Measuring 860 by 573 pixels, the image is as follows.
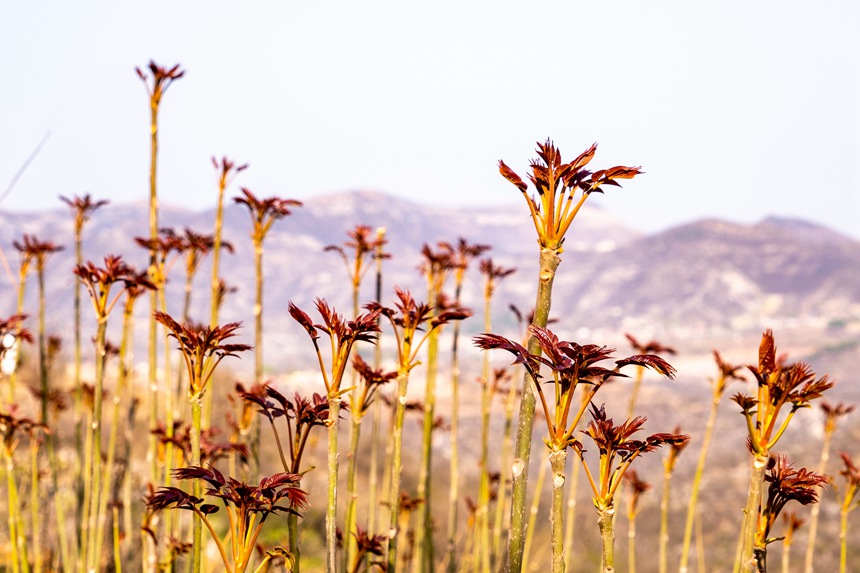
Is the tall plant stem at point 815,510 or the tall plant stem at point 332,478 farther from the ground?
the tall plant stem at point 332,478

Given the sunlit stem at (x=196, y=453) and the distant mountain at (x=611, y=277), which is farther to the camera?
the distant mountain at (x=611, y=277)

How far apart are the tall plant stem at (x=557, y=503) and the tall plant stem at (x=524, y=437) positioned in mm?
115

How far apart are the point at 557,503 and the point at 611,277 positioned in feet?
235

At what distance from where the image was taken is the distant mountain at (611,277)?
5744 cm

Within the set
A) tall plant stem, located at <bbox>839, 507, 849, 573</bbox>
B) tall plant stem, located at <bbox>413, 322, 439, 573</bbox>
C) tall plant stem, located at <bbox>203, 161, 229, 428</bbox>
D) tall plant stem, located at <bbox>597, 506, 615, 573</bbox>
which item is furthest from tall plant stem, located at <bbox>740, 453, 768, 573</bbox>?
tall plant stem, located at <bbox>203, 161, 229, 428</bbox>

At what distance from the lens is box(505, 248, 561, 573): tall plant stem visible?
1500 millimetres

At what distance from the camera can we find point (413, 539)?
4.51 meters

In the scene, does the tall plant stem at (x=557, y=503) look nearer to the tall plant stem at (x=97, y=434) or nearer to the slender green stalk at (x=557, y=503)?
the slender green stalk at (x=557, y=503)

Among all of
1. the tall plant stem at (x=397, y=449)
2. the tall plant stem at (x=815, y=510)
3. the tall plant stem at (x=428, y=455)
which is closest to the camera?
the tall plant stem at (x=397, y=449)

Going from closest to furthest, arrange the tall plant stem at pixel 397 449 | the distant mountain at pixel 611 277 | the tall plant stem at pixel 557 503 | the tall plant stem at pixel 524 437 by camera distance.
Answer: the tall plant stem at pixel 557 503 → the tall plant stem at pixel 524 437 → the tall plant stem at pixel 397 449 → the distant mountain at pixel 611 277

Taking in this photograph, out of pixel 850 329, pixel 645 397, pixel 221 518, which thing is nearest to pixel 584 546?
pixel 221 518

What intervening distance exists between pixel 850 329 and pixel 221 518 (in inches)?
2112

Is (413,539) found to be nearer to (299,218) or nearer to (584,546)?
→ (584,546)

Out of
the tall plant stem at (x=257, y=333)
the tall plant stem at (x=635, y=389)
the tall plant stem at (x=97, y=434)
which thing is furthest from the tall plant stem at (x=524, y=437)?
the tall plant stem at (x=257, y=333)
